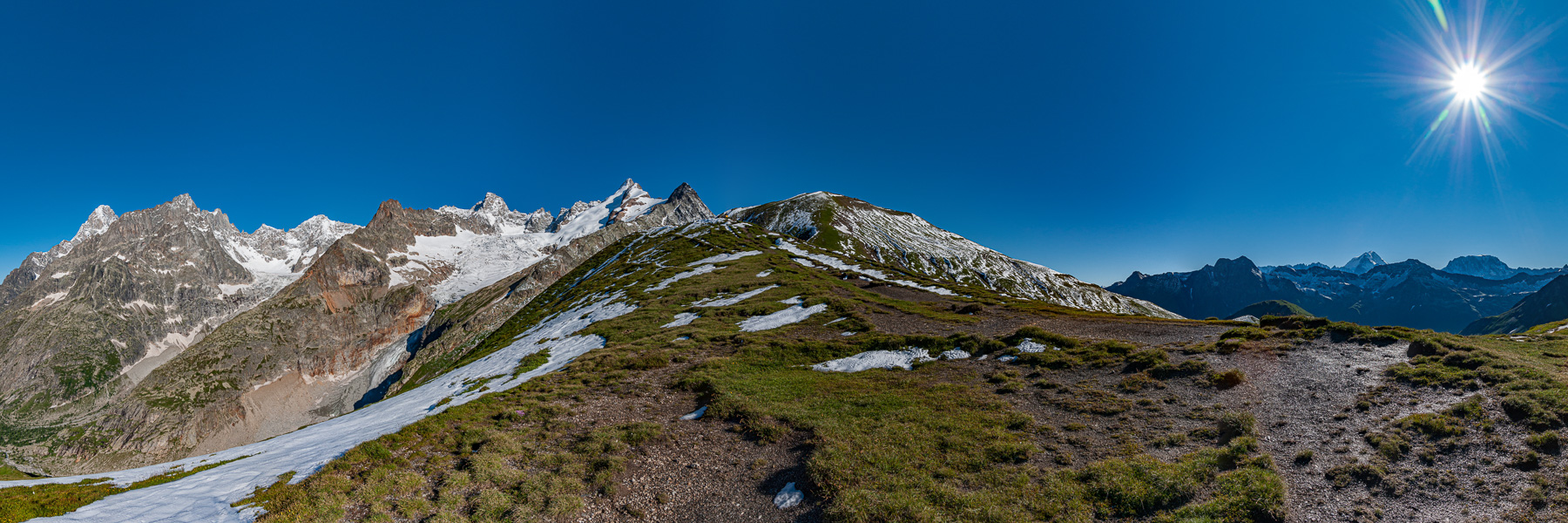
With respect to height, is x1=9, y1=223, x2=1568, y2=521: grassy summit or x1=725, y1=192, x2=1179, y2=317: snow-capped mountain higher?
x1=725, y1=192, x2=1179, y2=317: snow-capped mountain

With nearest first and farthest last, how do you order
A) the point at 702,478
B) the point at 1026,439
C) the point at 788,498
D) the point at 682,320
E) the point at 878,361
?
the point at 788,498 → the point at 702,478 → the point at 1026,439 → the point at 878,361 → the point at 682,320

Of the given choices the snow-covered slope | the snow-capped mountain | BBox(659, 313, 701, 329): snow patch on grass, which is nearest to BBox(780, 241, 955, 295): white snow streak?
BBox(659, 313, 701, 329): snow patch on grass

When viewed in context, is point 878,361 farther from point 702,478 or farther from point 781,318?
point 702,478

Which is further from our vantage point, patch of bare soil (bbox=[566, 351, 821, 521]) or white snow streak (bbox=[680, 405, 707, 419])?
white snow streak (bbox=[680, 405, 707, 419])

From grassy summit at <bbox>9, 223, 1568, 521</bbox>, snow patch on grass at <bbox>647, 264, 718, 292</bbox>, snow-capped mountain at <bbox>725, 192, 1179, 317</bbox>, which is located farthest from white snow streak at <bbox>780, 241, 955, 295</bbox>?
snow-capped mountain at <bbox>725, 192, 1179, 317</bbox>

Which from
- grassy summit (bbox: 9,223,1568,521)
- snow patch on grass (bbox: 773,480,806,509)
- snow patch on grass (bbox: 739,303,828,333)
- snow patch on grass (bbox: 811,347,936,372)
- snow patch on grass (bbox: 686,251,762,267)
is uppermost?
snow patch on grass (bbox: 686,251,762,267)

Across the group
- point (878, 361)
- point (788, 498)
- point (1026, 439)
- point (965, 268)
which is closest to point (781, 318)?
point (878, 361)

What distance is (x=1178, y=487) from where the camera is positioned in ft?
46.0

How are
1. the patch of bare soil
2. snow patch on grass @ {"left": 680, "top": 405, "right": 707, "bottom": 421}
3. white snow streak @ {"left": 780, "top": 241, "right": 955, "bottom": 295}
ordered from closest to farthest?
1. the patch of bare soil
2. snow patch on grass @ {"left": 680, "top": 405, "right": 707, "bottom": 421}
3. white snow streak @ {"left": 780, "top": 241, "right": 955, "bottom": 295}

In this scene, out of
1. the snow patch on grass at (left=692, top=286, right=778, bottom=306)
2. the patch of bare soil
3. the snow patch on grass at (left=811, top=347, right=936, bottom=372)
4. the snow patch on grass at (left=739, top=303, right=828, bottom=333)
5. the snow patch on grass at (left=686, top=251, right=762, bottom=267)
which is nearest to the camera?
the patch of bare soil

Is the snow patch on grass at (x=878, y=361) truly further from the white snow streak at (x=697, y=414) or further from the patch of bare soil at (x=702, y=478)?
the patch of bare soil at (x=702, y=478)

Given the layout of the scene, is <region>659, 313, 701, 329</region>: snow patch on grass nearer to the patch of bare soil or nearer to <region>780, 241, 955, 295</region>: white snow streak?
the patch of bare soil

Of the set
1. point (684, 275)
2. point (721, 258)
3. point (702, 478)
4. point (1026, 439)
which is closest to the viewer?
point (702, 478)

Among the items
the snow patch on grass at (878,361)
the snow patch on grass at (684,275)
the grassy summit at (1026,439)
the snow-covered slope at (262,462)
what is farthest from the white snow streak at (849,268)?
the snow-covered slope at (262,462)
